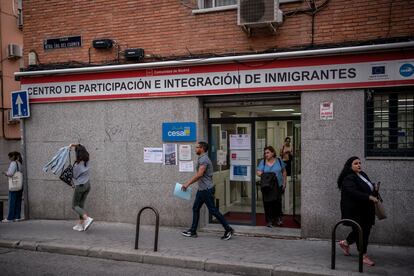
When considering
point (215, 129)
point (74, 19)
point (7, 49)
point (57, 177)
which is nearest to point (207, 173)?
point (215, 129)

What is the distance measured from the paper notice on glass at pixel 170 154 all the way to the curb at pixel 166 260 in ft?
8.22

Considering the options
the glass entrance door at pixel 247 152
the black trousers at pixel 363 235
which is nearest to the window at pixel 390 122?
the glass entrance door at pixel 247 152

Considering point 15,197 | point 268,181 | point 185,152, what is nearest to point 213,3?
point 185,152

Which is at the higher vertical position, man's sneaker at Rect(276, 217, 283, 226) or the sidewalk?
man's sneaker at Rect(276, 217, 283, 226)

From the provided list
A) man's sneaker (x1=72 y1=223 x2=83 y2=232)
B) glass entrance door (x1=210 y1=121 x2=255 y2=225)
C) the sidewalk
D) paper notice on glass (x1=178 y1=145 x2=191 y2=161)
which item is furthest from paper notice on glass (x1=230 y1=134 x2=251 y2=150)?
man's sneaker (x1=72 y1=223 x2=83 y2=232)

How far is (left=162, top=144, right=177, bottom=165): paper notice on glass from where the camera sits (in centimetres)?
973

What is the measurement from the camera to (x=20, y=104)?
36.2ft

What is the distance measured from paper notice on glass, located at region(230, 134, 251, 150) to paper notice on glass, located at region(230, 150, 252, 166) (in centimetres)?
11

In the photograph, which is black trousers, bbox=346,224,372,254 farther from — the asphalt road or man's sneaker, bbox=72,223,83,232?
man's sneaker, bbox=72,223,83,232

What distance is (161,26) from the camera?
386 inches

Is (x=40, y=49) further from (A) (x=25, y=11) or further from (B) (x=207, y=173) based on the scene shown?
(B) (x=207, y=173)

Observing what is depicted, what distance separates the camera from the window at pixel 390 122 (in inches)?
316

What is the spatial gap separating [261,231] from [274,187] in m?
0.97

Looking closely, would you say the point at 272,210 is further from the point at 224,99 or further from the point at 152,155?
the point at 152,155
